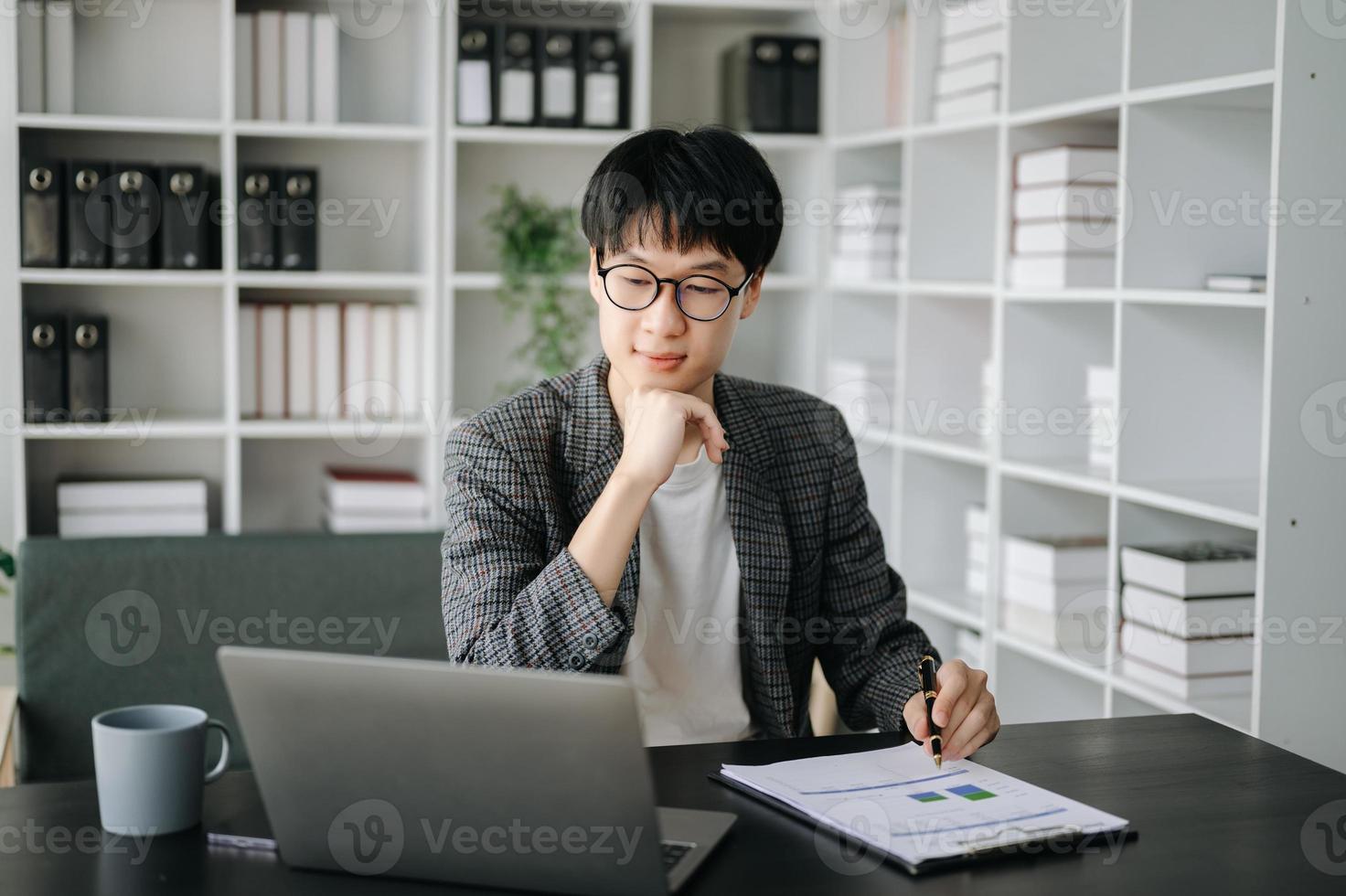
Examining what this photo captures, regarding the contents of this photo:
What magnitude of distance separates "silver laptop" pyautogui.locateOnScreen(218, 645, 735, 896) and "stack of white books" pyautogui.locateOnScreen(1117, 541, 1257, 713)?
63.1 inches

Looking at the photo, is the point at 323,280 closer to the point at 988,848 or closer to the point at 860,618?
the point at 860,618

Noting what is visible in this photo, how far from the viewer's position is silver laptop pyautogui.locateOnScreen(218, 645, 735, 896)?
2.99 ft

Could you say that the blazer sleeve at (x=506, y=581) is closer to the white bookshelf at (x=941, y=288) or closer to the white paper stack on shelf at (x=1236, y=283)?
the white bookshelf at (x=941, y=288)

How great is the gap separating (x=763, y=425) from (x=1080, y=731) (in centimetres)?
55

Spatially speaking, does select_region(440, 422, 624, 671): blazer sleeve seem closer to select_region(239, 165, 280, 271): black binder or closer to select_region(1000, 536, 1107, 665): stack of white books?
select_region(1000, 536, 1107, 665): stack of white books

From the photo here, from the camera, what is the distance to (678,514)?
1646 millimetres

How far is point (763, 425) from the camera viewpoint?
1754 mm

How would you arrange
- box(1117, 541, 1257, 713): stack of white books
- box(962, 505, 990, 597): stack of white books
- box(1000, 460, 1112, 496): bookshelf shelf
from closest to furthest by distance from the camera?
box(1117, 541, 1257, 713): stack of white books → box(1000, 460, 1112, 496): bookshelf shelf → box(962, 505, 990, 597): stack of white books

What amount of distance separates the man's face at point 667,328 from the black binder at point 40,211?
6.82ft

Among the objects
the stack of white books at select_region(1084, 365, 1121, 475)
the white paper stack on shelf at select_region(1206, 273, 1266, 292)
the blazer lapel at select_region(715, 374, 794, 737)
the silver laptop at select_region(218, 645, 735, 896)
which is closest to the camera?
the silver laptop at select_region(218, 645, 735, 896)

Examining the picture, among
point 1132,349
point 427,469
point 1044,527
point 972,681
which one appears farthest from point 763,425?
point 427,469

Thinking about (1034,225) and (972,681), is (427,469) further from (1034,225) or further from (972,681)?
(972,681)

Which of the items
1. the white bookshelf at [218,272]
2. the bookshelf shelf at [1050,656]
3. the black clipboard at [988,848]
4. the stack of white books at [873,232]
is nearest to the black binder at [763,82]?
the stack of white books at [873,232]

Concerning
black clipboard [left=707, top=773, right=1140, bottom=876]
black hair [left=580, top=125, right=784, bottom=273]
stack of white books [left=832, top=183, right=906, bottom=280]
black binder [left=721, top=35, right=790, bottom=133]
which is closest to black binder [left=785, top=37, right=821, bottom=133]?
black binder [left=721, top=35, right=790, bottom=133]
